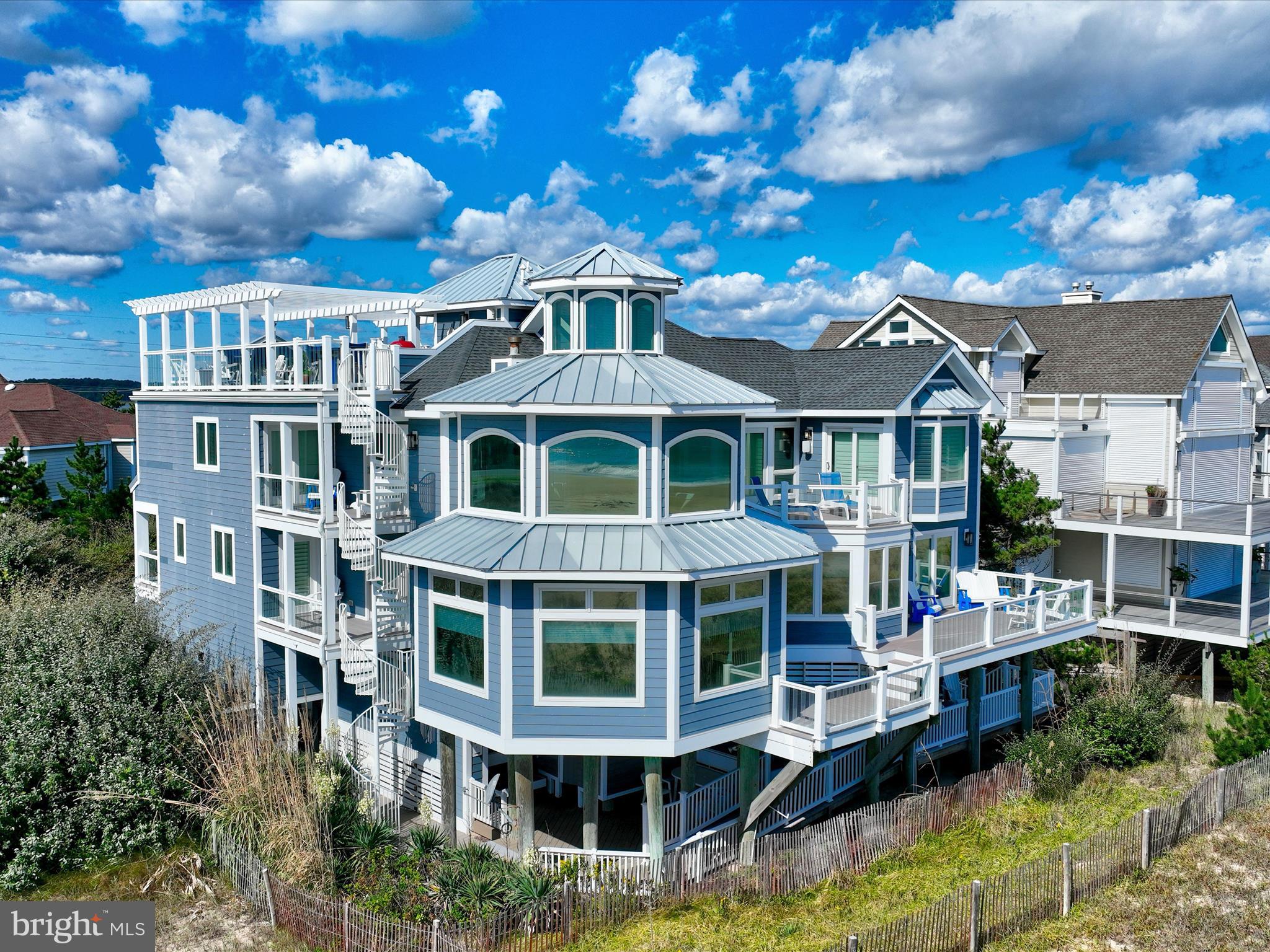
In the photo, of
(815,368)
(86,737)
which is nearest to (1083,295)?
(815,368)

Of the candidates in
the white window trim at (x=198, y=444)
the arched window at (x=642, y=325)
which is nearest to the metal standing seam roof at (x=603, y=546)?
the arched window at (x=642, y=325)

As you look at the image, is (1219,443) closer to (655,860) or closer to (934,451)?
(934,451)

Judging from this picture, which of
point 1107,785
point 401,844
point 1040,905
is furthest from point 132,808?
point 1107,785

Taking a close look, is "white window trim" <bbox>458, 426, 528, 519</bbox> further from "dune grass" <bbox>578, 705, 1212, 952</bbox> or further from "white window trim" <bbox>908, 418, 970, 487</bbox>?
"white window trim" <bbox>908, 418, 970, 487</bbox>

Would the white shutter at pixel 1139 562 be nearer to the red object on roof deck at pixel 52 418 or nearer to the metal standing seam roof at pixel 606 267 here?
the metal standing seam roof at pixel 606 267

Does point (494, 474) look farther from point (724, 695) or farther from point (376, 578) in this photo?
point (724, 695)

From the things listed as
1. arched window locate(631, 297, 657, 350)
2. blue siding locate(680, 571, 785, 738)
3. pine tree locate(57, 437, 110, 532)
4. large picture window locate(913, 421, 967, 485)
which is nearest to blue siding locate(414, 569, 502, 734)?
blue siding locate(680, 571, 785, 738)

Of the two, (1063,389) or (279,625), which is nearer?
(279,625)
